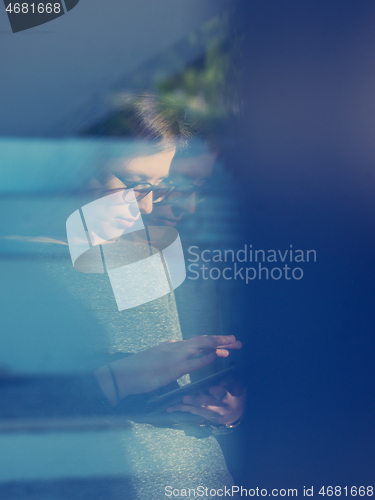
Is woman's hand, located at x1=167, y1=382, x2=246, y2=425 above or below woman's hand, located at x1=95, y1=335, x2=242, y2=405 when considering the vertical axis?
below

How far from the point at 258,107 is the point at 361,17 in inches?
15.8

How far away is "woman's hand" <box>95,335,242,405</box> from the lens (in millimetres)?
1304

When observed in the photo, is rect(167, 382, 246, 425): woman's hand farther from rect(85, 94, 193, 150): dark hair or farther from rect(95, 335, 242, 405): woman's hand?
rect(85, 94, 193, 150): dark hair

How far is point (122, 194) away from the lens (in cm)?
124

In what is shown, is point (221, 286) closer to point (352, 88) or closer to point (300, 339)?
point (300, 339)

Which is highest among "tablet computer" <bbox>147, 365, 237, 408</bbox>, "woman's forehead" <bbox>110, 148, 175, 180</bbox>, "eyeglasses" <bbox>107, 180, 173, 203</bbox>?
"woman's forehead" <bbox>110, 148, 175, 180</bbox>

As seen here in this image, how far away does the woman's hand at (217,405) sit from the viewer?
52.4 inches

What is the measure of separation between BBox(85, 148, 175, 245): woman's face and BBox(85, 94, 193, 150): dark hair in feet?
0.16

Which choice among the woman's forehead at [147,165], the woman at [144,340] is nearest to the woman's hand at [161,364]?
the woman at [144,340]

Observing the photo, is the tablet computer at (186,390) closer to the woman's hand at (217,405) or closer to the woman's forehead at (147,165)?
the woman's hand at (217,405)

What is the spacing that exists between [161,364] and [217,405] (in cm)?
23

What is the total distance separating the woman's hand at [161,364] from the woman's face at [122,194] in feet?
1.35

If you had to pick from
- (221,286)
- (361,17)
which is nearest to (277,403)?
(221,286)

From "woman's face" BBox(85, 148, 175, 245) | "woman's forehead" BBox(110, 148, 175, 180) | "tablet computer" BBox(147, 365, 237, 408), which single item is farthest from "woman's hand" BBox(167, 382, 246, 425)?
"woman's forehead" BBox(110, 148, 175, 180)
